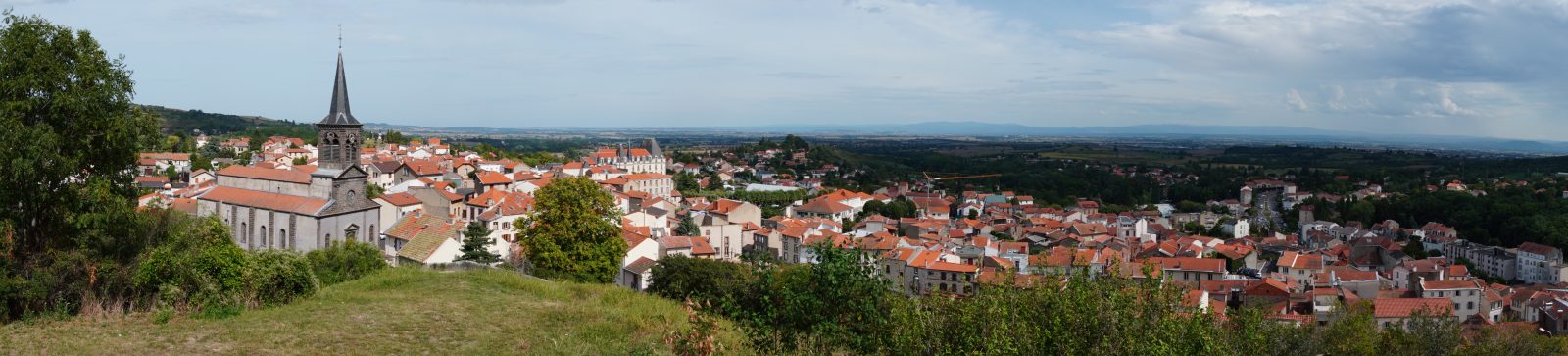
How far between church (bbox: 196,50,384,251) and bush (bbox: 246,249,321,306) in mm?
16933

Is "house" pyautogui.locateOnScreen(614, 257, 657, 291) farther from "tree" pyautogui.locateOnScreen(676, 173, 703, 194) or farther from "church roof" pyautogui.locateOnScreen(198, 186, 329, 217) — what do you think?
"tree" pyautogui.locateOnScreen(676, 173, 703, 194)

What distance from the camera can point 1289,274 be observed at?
131 feet

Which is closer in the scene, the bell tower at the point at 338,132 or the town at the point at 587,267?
the town at the point at 587,267

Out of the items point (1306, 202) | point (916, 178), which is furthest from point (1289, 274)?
point (916, 178)

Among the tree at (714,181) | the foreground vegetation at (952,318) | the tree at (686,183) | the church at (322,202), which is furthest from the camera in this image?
the tree at (714,181)

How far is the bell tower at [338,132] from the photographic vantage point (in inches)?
1081

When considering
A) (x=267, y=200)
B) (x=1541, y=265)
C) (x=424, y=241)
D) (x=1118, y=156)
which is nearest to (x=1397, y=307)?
(x=1541, y=265)

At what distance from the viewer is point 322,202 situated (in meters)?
27.3

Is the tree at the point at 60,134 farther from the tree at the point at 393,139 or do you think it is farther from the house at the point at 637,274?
the tree at the point at 393,139

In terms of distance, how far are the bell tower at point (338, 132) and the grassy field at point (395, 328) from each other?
54.1 ft

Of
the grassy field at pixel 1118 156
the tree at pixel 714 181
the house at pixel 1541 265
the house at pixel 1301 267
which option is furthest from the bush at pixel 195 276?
→ the grassy field at pixel 1118 156

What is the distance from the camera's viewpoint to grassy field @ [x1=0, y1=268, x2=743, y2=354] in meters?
8.64

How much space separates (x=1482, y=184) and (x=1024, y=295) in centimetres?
10561

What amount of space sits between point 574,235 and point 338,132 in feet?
39.8
